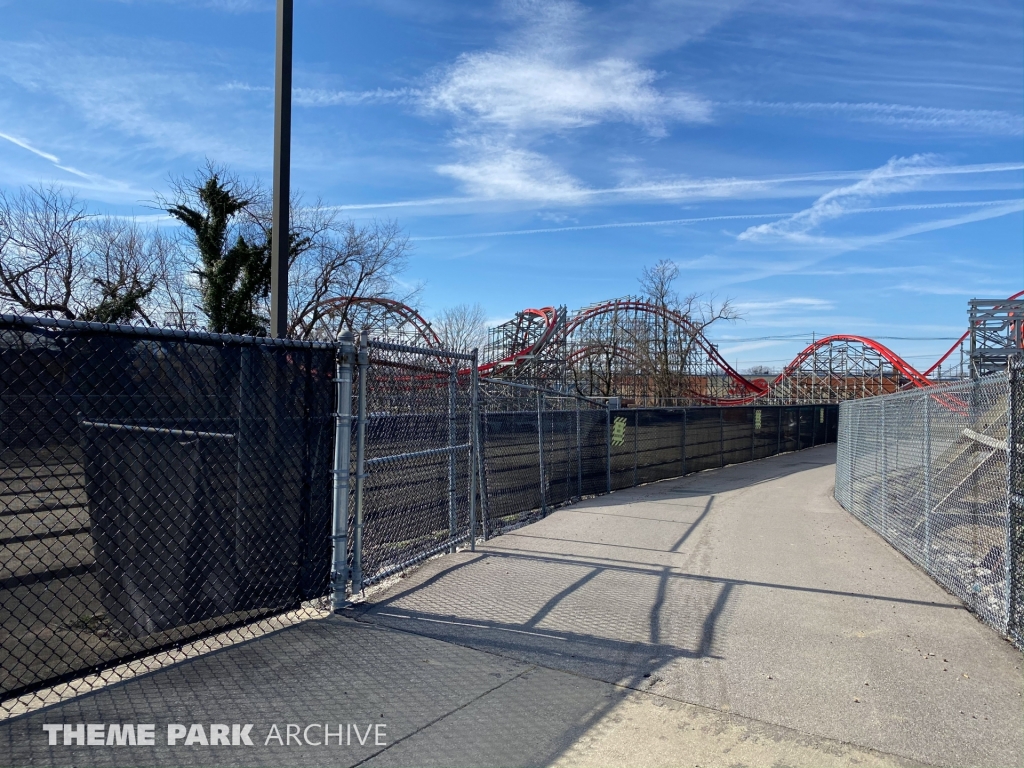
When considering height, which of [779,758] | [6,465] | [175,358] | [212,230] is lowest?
[779,758]

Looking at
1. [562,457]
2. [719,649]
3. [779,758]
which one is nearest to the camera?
[779,758]

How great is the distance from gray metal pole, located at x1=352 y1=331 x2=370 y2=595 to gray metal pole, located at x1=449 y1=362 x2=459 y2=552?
5.19 feet

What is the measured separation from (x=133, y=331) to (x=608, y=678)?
317 centimetres

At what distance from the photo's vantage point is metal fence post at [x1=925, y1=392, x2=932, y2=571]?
271 inches

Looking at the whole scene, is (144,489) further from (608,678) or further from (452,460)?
(452,460)

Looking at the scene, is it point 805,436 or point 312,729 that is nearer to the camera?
point 312,729

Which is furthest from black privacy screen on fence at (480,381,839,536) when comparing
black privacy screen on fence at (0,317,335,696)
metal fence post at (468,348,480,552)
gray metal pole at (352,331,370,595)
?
black privacy screen on fence at (0,317,335,696)

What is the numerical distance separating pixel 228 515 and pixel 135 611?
69 cm

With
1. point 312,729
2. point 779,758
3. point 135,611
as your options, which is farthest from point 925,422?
point 135,611

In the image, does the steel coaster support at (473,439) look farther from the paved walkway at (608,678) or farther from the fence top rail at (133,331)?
the fence top rail at (133,331)

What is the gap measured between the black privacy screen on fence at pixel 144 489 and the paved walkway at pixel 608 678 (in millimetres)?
297

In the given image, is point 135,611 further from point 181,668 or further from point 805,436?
point 805,436

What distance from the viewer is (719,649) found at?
475 cm

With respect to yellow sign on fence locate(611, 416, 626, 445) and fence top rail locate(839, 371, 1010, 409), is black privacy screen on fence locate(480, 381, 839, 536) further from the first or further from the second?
fence top rail locate(839, 371, 1010, 409)
